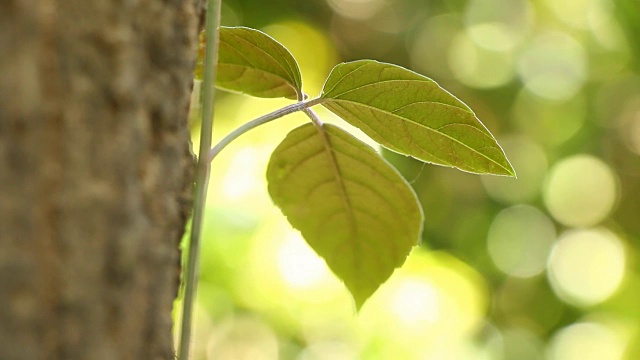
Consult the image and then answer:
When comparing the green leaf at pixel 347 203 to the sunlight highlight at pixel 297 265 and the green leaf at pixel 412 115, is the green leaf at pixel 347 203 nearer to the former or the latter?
the green leaf at pixel 412 115

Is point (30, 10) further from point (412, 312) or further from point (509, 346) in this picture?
point (509, 346)

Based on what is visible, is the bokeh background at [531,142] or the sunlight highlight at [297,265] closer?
the sunlight highlight at [297,265]

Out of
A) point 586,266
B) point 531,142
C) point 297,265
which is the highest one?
point 531,142

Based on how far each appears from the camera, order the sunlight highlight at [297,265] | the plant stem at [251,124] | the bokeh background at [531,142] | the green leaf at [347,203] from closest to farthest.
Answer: the plant stem at [251,124] < the green leaf at [347,203] < the sunlight highlight at [297,265] < the bokeh background at [531,142]

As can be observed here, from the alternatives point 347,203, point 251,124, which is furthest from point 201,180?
point 347,203

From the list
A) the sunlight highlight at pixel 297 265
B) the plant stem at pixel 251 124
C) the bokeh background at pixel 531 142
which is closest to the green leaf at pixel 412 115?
the plant stem at pixel 251 124

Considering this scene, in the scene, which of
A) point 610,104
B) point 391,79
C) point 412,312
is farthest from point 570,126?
point 391,79

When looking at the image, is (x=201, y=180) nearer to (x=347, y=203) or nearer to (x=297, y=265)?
(x=347, y=203)
